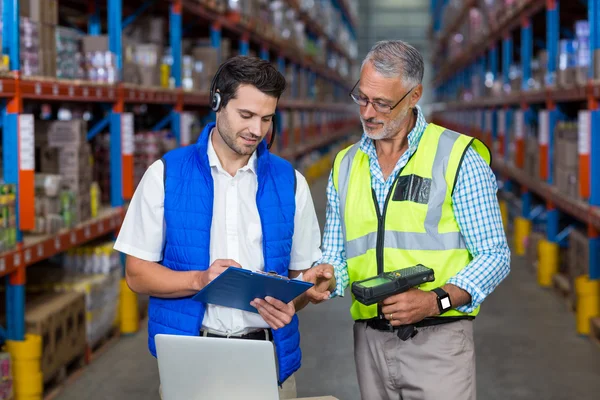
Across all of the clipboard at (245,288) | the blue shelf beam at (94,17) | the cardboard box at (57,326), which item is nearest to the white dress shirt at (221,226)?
the clipboard at (245,288)

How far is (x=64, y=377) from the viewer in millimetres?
4855

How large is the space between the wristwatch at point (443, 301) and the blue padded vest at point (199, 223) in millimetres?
458

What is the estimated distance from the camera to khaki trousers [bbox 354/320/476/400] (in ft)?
7.87

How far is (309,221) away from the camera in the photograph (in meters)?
2.47

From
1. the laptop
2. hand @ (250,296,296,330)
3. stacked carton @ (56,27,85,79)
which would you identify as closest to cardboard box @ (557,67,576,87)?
stacked carton @ (56,27,85,79)

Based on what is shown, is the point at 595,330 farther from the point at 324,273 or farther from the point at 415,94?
the point at 324,273

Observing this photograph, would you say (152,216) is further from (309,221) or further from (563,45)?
(563,45)

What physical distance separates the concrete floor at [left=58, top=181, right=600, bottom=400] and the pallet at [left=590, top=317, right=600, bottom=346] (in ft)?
0.18

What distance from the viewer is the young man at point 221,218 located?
226 cm

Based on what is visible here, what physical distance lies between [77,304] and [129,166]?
1271 mm

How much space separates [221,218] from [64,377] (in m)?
2.98

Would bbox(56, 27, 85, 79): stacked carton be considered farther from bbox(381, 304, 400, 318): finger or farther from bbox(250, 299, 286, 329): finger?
bbox(381, 304, 400, 318): finger

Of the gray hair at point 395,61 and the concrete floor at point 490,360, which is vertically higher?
the gray hair at point 395,61

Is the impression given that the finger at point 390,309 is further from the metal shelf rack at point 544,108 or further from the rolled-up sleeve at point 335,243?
the metal shelf rack at point 544,108
